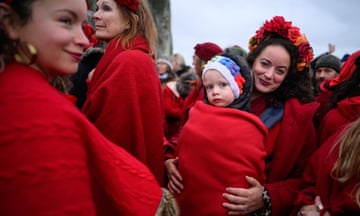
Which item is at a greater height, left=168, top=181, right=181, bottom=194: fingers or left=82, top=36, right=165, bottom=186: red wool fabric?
left=82, top=36, right=165, bottom=186: red wool fabric

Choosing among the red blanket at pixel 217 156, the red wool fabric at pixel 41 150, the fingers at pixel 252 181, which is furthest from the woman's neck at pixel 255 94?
the red wool fabric at pixel 41 150

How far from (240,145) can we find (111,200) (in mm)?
1008

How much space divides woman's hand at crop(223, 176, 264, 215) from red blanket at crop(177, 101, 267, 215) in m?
0.03

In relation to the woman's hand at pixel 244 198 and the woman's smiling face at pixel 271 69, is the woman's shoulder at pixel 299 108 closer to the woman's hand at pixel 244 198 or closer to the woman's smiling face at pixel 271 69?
the woman's smiling face at pixel 271 69

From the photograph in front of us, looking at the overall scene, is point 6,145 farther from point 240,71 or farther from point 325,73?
point 325,73

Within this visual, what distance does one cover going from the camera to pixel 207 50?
5.04 meters

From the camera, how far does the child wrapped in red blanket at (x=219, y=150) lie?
2.17 m

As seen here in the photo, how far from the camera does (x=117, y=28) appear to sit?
2.58 meters

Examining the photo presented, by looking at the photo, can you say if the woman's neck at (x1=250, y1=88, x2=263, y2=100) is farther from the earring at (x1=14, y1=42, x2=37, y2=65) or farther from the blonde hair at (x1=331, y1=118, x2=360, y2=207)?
the earring at (x1=14, y1=42, x2=37, y2=65)

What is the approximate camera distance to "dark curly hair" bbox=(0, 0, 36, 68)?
48.5 inches

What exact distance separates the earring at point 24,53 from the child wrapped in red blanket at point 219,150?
1249 millimetres

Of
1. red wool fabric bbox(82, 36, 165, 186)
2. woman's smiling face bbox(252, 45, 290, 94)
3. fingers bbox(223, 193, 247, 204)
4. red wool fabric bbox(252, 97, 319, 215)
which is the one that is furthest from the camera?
woman's smiling face bbox(252, 45, 290, 94)

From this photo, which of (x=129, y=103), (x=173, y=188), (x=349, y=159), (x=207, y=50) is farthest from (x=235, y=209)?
(x=207, y=50)

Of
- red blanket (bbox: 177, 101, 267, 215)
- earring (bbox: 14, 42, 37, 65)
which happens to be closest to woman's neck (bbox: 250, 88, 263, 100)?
red blanket (bbox: 177, 101, 267, 215)
